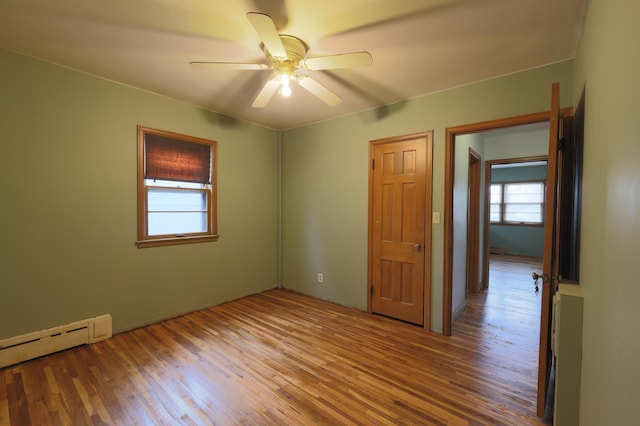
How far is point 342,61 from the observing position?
181cm

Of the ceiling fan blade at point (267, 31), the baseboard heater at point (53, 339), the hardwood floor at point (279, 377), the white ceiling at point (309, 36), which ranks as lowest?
the hardwood floor at point (279, 377)

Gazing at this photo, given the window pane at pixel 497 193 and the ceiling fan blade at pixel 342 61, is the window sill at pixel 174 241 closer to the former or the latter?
the ceiling fan blade at pixel 342 61

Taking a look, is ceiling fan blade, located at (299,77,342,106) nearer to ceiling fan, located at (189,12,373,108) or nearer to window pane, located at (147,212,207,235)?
ceiling fan, located at (189,12,373,108)

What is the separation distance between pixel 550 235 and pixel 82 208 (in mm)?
3711

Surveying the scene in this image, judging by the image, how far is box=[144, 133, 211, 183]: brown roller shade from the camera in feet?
9.93

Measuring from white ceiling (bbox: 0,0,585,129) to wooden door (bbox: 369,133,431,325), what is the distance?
72 cm

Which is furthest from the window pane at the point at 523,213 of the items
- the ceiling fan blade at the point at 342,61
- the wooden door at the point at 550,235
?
the ceiling fan blade at the point at 342,61

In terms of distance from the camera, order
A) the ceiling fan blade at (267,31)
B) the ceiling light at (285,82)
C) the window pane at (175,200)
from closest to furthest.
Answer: the ceiling fan blade at (267,31) → the ceiling light at (285,82) → the window pane at (175,200)

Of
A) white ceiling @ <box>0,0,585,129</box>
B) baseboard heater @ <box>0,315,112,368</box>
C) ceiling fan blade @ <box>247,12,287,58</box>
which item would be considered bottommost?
baseboard heater @ <box>0,315,112,368</box>

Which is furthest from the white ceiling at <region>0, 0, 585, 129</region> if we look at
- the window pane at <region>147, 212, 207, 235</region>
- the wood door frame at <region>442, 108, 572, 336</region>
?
the window pane at <region>147, 212, 207, 235</region>

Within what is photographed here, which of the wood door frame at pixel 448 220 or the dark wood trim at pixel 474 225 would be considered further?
the dark wood trim at pixel 474 225

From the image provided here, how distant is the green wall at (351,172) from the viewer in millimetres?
2488

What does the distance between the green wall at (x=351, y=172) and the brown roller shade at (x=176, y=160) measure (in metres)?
1.28

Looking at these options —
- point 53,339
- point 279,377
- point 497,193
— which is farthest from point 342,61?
point 497,193
